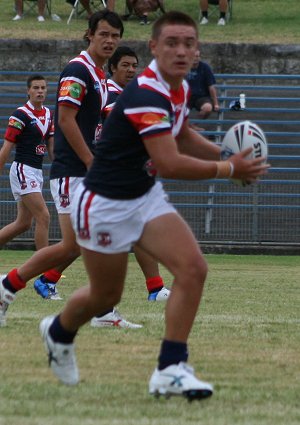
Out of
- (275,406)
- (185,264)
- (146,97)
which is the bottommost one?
(275,406)

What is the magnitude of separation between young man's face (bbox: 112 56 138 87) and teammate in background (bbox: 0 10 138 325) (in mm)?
1008

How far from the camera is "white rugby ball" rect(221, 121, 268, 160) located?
6.02 meters

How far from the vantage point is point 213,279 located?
13.9 meters

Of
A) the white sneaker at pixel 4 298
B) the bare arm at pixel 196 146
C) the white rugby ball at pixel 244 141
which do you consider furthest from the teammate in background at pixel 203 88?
the white rugby ball at pixel 244 141

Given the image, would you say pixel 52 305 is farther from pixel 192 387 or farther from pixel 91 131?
pixel 192 387

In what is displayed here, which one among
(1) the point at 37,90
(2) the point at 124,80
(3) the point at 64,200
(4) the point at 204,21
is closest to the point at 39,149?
(1) the point at 37,90

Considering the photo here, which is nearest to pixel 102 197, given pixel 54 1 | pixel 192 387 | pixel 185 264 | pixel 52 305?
pixel 185 264

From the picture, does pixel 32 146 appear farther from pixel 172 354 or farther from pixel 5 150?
pixel 172 354

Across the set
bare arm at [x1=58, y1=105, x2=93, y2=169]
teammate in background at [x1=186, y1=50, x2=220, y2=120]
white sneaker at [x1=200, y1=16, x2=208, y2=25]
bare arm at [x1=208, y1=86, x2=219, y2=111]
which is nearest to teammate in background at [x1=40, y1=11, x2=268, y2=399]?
bare arm at [x1=58, y1=105, x2=93, y2=169]

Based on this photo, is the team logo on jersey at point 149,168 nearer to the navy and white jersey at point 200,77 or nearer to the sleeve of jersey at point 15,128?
the sleeve of jersey at point 15,128

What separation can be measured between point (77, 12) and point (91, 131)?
20.0m

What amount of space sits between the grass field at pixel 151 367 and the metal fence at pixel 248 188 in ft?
26.6

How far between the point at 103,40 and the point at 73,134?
80 cm

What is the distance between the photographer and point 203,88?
1981cm
